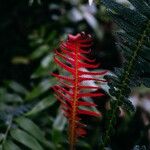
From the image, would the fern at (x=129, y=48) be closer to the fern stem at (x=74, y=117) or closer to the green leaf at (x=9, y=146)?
the fern stem at (x=74, y=117)

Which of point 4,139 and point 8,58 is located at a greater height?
point 4,139

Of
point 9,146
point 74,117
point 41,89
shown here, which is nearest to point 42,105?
point 41,89

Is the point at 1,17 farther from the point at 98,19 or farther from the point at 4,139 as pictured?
the point at 4,139

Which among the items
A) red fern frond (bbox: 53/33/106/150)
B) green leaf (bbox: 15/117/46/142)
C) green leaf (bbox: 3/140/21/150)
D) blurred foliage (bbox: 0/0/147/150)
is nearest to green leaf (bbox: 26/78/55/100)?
blurred foliage (bbox: 0/0/147/150)

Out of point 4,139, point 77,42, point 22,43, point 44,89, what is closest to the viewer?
point 77,42

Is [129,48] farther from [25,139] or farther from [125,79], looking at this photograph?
[25,139]

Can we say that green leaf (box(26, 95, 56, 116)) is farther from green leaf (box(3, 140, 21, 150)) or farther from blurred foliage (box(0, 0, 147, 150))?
green leaf (box(3, 140, 21, 150))

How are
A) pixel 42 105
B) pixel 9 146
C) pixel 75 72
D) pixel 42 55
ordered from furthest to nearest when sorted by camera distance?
pixel 42 55
pixel 42 105
pixel 9 146
pixel 75 72

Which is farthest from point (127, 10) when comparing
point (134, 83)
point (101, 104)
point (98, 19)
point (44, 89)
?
point (98, 19)
